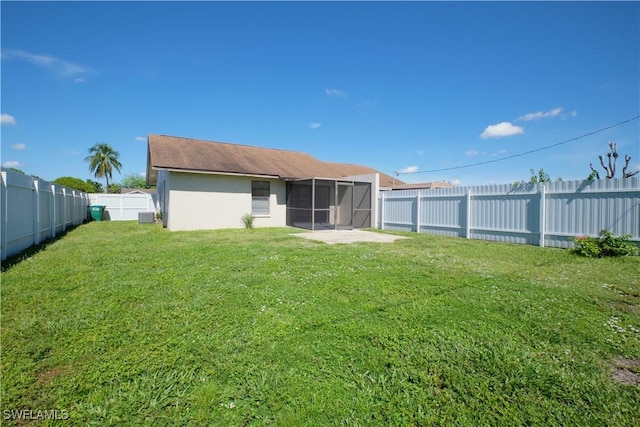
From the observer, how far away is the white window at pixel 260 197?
14.8 m

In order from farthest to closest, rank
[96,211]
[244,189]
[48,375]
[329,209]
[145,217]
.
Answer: [96,211]
[145,217]
[329,209]
[244,189]
[48,375]

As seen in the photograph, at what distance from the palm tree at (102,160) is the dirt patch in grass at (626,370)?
48985mm

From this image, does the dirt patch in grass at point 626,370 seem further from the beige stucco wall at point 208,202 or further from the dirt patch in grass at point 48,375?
the beige stucco wall at point 208,202

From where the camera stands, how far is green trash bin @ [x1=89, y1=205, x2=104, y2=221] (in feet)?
61.9

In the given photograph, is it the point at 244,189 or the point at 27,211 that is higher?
the point at 244,189

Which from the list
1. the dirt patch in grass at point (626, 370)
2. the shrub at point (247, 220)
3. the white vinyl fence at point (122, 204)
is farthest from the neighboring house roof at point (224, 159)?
the dirt patch in grass at point (626, 370)

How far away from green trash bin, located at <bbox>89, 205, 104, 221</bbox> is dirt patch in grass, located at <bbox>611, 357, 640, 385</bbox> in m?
24.2

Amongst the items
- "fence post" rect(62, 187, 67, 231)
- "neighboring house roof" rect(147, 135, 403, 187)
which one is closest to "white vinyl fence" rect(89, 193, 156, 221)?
"neighboring house roof" rect(147, 135, 403, 187)

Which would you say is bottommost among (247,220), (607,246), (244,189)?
(607,246)

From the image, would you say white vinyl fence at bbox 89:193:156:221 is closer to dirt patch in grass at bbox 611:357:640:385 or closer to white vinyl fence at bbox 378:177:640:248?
white vinyl fence at bbox 378:177:640:248

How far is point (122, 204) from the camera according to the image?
20641 mm

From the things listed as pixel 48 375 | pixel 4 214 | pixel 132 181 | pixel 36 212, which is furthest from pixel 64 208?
pixel 132 181

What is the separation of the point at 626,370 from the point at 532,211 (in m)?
8.42

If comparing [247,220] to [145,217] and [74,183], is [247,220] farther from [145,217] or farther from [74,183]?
[74,183]
